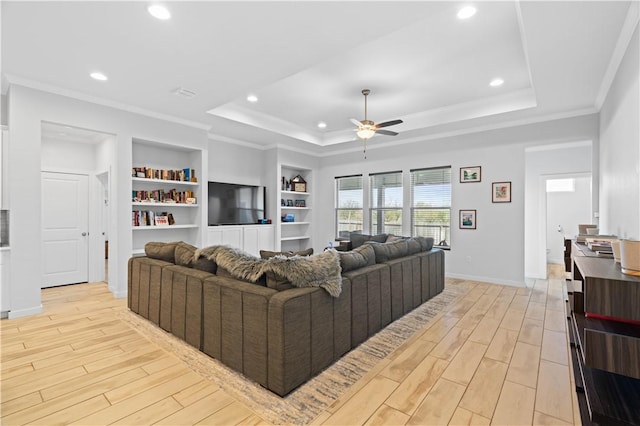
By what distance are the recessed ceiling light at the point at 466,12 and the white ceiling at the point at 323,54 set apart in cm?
6

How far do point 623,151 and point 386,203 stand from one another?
437 cm

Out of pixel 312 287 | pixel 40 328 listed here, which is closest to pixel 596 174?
pixel 312 287

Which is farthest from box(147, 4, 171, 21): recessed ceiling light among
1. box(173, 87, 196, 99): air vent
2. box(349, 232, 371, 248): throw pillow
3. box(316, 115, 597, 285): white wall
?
box(316, 115, 597, 285): white wall

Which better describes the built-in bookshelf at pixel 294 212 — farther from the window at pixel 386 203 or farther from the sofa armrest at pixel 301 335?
the sofa armrest at pixel 301 335

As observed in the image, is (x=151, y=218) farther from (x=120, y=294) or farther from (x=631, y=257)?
(x=631, y=257)

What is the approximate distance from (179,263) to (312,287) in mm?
1652

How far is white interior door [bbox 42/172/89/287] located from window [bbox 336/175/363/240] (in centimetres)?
524

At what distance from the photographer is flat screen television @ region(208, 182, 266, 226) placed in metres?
6.12

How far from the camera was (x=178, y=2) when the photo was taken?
7.78ft

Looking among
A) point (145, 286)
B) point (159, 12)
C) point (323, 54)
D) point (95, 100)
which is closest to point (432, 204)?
point (323, 54)

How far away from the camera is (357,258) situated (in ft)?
9.81

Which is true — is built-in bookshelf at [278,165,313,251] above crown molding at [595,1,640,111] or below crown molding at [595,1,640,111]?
below

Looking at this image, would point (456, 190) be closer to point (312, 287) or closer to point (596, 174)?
point (596, 174)

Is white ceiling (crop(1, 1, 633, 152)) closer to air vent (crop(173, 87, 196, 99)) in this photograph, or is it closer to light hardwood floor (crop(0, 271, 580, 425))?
air vent (crop(173, 87, 196, 99))
